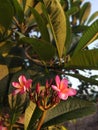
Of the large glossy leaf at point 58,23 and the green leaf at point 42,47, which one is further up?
the large glossy leaf at point 58,23

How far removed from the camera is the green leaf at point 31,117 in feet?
4.10

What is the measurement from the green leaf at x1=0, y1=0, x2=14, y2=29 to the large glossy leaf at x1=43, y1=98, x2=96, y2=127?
35cm

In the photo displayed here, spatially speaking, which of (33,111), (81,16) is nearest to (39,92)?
(33,111)

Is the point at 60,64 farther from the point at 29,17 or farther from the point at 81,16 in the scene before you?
the point at 81,16

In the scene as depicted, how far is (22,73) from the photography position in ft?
4.36

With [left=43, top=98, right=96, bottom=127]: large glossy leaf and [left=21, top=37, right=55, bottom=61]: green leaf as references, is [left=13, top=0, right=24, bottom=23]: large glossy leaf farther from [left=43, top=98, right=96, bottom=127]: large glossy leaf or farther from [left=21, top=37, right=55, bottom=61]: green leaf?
[left=43, top=98, right=96, bottom=127]: large glossy leaf

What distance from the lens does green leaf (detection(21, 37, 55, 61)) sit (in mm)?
1183

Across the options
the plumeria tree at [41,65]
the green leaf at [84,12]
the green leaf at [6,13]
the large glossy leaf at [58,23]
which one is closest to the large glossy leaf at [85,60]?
the plumeria tree at [41,65]

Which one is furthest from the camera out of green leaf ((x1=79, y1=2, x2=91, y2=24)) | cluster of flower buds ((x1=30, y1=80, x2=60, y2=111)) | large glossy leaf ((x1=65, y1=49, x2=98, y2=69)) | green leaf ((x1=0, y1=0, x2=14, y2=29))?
green leaf ((x1=79, y1=2, x2=91, y2=24))

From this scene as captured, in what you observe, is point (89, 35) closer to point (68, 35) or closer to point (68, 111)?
point (68, 35)

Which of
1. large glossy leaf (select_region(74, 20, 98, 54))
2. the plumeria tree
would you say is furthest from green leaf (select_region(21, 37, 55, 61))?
large glossy leaf (select_region(74, 20, 98, 54))

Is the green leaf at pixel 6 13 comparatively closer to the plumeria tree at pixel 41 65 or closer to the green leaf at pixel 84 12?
the plumeria tree at pixel 41 65

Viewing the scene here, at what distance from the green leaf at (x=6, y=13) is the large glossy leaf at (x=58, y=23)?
13 centimetres

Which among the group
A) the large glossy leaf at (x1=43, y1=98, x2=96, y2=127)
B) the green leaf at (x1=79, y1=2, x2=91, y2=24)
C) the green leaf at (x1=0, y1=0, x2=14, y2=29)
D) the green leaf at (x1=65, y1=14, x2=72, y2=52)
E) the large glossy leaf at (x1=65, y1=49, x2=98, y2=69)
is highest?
the green leaf at (x1=79, y1=2, x2=91, y2=24)
